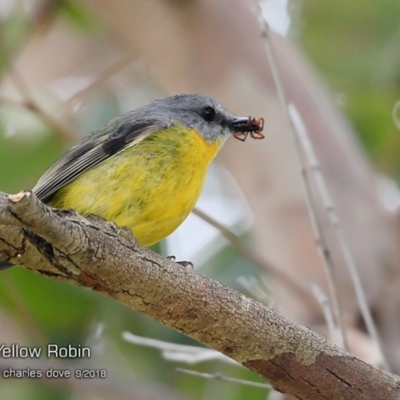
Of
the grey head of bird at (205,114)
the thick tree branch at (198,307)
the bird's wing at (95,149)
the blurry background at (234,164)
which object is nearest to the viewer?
the thick tree branch at (198,307)

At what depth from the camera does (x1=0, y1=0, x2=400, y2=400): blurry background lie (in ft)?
16.0

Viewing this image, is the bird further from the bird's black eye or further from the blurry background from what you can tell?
the blurry background

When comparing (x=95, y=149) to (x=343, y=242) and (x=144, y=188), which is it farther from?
(x=343, y=242)

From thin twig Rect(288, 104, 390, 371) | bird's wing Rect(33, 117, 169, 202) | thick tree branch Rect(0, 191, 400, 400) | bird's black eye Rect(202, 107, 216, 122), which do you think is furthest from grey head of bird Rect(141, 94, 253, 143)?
thick tree branch Rect(0, 191, 400, 400)

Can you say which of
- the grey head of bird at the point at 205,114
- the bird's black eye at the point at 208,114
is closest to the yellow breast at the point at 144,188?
the grey head of bird at the point at 205,114

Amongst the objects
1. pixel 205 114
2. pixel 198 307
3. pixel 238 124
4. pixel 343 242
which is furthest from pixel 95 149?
pixel 198 307

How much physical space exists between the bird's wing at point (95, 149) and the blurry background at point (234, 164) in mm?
1067

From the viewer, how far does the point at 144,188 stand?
3.34m

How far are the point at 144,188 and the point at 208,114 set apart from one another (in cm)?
102

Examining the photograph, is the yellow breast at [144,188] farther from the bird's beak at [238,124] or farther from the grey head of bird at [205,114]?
the bird's beak at [238,124]

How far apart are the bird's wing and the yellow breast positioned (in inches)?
1.7

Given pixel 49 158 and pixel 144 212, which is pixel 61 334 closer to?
pixel 49 158

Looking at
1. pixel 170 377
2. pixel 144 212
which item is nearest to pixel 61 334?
pixel 170 377

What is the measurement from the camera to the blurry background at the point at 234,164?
487cm
